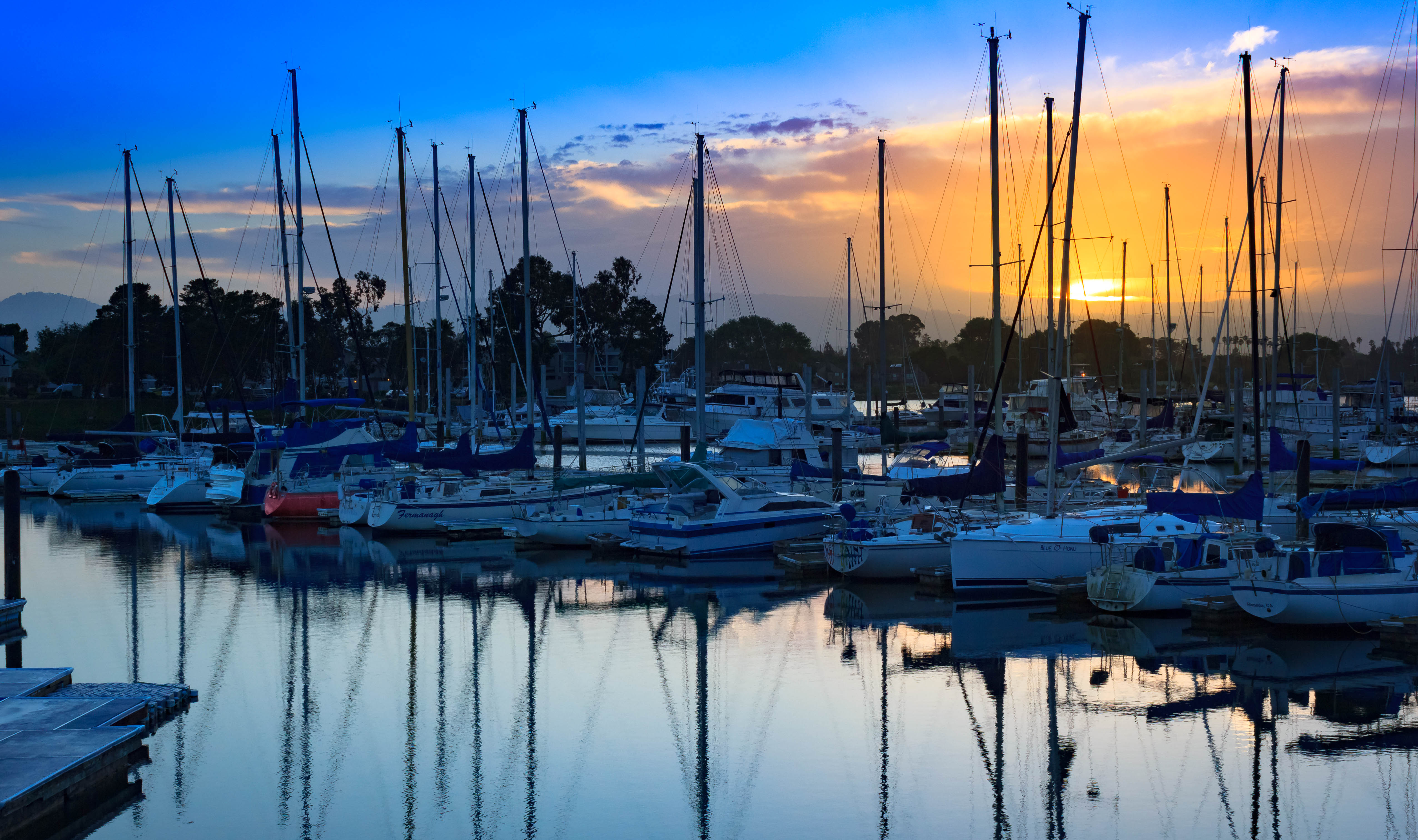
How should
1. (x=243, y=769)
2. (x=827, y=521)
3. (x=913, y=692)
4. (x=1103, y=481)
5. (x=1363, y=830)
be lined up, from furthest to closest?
(x=1103, y=481) < (x=827, y=521) < (x=913, y=692) < (x=243, y=769) < (x=1363, y=830)

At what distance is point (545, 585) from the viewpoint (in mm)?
23438

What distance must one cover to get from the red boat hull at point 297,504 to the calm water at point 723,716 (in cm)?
1009

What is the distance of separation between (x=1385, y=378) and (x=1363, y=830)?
36794 mm

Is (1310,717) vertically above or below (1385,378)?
below

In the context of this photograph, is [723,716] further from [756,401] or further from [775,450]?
[756,401]

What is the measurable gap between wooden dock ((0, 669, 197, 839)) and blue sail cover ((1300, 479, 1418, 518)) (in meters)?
19.2

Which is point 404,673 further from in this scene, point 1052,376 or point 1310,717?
point 1052,376

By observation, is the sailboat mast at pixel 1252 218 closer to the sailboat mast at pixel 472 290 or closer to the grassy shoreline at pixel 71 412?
the sailboat mast at pixel 472 290

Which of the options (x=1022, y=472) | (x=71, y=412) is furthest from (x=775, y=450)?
(x=71, y=412)

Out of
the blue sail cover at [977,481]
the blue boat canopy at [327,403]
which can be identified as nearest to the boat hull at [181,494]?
the blue boat canopy at [327,403]

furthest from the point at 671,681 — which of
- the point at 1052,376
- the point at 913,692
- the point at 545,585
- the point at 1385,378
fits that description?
the point at 1385,378

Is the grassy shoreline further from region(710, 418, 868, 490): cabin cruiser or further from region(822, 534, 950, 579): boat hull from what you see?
region(822, 534, 950, 579): boat hull

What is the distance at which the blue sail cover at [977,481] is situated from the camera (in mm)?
25500


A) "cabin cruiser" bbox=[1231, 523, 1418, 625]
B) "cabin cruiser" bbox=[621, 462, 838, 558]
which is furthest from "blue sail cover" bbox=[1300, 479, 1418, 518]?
"cabin cruiser" bbox=[621, 462, 838, 558]
